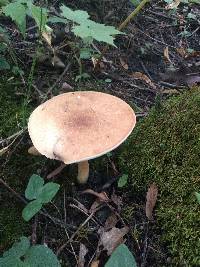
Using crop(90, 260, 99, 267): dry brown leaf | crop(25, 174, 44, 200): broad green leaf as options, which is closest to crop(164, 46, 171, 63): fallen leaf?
crop(25, 174, 44, 200): broad green leaf

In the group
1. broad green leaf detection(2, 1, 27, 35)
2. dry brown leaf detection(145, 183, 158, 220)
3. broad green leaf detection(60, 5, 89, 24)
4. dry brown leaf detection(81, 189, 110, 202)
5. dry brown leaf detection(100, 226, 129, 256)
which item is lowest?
dry brown leaf detection(100, 226, 129, 256)

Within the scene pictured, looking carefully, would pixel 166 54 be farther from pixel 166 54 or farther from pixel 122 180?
pixel 122 180

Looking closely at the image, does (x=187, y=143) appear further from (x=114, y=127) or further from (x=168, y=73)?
(x=168, y=73)

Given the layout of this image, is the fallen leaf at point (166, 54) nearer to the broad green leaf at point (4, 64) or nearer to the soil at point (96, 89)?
the soil at point (96, 89)

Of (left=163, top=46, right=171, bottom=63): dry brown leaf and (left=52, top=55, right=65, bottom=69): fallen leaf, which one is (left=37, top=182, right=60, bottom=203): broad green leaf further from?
(left=163, top=46, right=171, bottom=63): dry brown leaf

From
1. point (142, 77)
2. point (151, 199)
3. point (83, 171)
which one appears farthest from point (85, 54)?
point (151, 199)

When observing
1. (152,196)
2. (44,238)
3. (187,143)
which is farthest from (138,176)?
(44,238)
